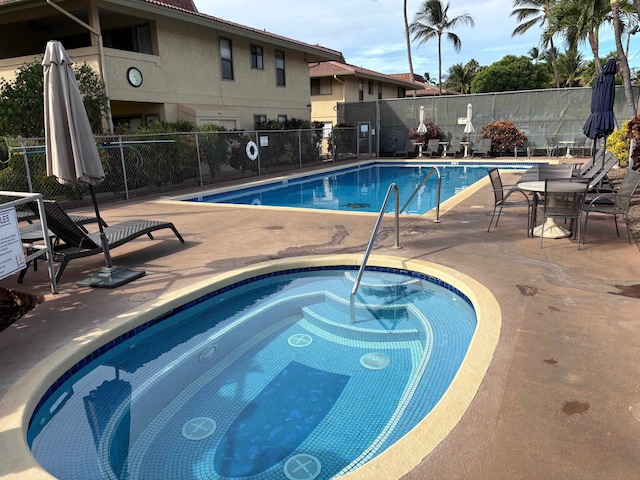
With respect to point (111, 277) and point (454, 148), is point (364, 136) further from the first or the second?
point (111, 277)

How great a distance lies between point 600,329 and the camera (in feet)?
12.2

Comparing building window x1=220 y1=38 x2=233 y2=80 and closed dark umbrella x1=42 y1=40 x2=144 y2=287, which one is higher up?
building window x1=220 y1=38 x2=233 y2=80

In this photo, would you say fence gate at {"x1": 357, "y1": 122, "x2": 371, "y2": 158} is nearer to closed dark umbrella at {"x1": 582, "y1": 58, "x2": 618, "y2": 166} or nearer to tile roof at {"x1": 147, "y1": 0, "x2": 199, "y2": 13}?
tile roof at {"x1": 147, "y1": 0, "x2": 199, "y2": 13}

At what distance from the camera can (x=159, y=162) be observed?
12789 millimetres

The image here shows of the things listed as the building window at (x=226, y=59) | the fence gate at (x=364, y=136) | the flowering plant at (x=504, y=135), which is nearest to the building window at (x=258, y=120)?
the building window at (x=226, y=59)

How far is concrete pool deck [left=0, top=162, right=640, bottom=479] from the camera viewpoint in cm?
239

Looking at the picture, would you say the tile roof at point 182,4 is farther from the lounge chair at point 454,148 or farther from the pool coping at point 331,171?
the lounge chair at point 454,148

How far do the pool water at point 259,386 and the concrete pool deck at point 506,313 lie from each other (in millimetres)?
413

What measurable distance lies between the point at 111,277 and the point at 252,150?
1139 centimetres

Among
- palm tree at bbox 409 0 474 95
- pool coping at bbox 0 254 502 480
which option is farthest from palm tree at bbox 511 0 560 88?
pool coping at bbox 0 254 502 480

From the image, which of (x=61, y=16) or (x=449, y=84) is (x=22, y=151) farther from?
(x=449, y=84)

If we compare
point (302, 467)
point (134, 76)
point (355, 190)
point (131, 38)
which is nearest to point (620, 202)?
point (302, 467)

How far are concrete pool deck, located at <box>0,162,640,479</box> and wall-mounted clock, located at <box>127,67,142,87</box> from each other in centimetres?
699

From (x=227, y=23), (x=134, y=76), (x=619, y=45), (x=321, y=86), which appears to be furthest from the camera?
(x=321, y=86)
